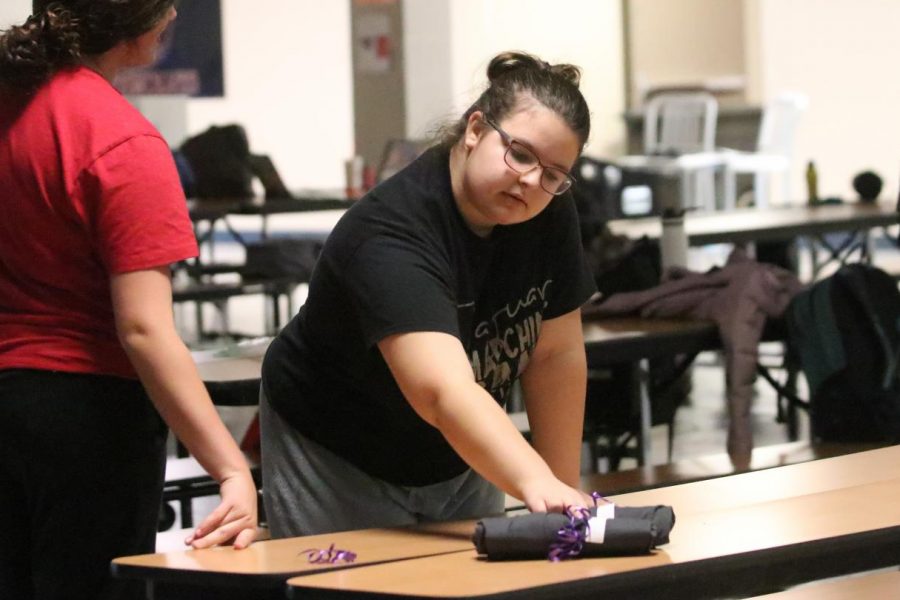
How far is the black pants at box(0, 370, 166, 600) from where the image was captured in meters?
1.83

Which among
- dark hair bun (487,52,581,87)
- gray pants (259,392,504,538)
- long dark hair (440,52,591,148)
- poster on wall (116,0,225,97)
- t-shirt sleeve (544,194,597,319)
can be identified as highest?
poster on wall (116,0,225,97)

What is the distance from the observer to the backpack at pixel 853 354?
3889 mm

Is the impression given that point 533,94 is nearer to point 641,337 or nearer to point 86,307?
point 86,307

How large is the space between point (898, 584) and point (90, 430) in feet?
3.37

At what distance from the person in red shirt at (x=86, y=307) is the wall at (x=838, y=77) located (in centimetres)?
1073

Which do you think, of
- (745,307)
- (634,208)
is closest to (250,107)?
(634,208)

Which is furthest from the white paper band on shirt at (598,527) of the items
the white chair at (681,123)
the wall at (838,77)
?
the wall at (838,77)

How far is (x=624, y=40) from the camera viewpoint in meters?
13.6

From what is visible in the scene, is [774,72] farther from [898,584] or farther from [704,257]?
[898,584]

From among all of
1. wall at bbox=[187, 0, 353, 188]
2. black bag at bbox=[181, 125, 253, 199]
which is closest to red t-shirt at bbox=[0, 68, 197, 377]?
black bag at bbox=[181, 125, 253, 199]

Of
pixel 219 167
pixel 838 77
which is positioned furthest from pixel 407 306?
pixel 838 77

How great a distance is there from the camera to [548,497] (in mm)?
1718

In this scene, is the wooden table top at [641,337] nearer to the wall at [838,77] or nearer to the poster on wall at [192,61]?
the wall at [838,77]

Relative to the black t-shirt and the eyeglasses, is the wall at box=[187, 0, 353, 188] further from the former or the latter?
the eyeglasses
